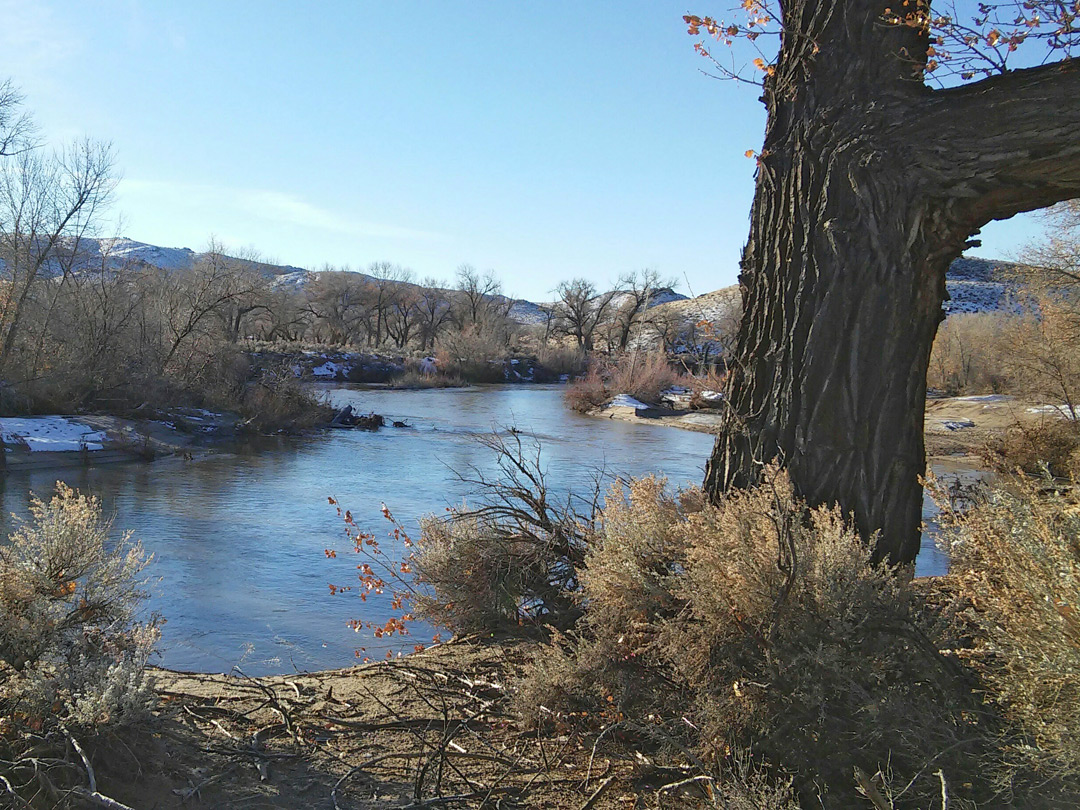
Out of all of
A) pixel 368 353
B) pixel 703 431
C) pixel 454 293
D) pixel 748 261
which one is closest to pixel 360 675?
pixel 748 261

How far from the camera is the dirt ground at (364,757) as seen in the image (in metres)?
3.21

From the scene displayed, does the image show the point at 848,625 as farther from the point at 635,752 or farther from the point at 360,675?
the point at 360,675

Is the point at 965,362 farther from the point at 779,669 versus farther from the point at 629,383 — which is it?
the point at 779,669

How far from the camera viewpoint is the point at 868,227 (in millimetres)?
4477

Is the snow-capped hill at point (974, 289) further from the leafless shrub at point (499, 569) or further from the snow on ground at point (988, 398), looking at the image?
the leafless shrub at point (499, 569)

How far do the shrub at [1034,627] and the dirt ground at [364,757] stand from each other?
1.21 metres

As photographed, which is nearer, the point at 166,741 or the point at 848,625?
the point at 848,625

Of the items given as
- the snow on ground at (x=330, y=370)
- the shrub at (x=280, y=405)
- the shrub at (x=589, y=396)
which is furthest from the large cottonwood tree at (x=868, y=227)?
the snow on ground at (x=330, y=370)

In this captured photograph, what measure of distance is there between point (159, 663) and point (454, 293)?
274ft

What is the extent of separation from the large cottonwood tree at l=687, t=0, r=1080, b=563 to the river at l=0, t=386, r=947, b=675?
3.92 metres

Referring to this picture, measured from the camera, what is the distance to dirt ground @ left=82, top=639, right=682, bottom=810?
3209 mm

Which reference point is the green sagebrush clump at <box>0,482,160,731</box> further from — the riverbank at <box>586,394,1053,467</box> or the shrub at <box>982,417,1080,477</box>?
the shrub at <box>982,417,1080,477</box>

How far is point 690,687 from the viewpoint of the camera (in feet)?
11.4

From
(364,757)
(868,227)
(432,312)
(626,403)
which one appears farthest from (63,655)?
(432,312)
